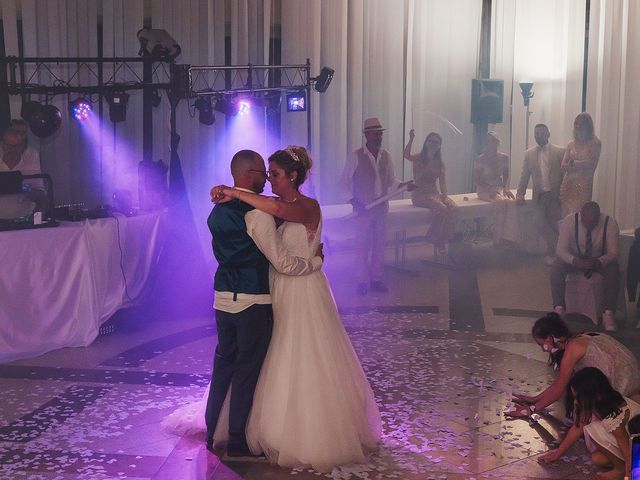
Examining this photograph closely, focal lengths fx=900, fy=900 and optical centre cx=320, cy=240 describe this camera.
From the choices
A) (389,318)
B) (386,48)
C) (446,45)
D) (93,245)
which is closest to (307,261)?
(93,245)

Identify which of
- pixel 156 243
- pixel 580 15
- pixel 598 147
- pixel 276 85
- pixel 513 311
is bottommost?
pixel 513 311

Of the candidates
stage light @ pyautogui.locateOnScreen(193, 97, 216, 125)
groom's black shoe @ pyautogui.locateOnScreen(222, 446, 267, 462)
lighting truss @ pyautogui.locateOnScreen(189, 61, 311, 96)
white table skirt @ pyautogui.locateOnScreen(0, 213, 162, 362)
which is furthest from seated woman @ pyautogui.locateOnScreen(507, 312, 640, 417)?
lighting truss @ pyautogui.locateOnScreen(189, 61, 311, 96)

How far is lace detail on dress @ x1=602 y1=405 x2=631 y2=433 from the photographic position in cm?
402

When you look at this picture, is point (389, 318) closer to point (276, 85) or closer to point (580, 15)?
point (276, 85)

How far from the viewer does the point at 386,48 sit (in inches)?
445

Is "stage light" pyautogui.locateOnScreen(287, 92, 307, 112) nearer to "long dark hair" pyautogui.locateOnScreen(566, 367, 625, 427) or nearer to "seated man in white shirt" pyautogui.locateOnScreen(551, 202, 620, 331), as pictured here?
"seated man in white shirt" pyautogui.locateOnScreen(551, 202, 620, 331)

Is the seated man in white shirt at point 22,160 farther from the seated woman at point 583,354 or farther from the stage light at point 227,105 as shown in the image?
the seated woman at point 583,354

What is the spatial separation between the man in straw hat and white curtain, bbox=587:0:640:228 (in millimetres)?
4061

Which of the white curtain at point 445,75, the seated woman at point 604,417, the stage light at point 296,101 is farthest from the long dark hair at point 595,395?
the white curtain at point 445,75

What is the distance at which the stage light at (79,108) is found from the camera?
314 inches

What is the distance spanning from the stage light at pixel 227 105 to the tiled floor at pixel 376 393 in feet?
6.90

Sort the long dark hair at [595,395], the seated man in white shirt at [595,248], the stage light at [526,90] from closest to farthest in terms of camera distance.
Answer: the long dark hair at [595,395] < the seated man in white shirt at [595,248] < the stage light at [526,90]

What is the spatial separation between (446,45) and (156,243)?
20.3ft

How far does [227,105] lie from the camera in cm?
870
